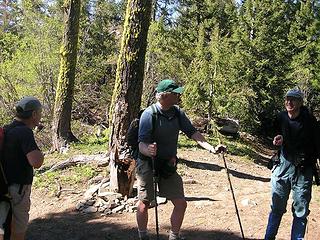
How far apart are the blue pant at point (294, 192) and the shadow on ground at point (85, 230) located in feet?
3.55

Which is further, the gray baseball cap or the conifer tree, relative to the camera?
the conifer tree

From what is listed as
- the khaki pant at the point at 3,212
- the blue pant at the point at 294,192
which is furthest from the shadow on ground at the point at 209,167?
the khaki pant at the point at 3,212

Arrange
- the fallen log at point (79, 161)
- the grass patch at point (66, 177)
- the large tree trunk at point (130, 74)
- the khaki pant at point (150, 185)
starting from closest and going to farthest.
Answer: the khaki pant at point (150, 185), the large tree trunk at point (130, 74), the grass patch at point (66, 177), the fallen log at point (79, 161)

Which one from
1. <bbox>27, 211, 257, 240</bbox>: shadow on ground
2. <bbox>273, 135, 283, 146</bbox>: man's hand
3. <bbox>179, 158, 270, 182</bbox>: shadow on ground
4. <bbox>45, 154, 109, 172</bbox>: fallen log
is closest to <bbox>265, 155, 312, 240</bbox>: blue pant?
<bbox>273, 135, 283, 146</bbox>: man's hand

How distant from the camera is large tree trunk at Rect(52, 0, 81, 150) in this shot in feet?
41.4

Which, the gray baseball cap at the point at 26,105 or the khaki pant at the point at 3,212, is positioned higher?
the gray baseball cap at the point at 26,105

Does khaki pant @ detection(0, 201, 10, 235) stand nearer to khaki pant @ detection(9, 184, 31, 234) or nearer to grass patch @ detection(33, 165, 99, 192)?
khaki pant @ detection(9, 184, 31, 234)

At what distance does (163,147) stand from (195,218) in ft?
7.55

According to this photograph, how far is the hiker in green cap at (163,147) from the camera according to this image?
4.52 meters

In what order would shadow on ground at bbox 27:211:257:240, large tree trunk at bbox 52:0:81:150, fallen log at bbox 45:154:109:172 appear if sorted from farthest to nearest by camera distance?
large tree trunk at bbox 52:0:81:150 → fallen log at bbox 45:154:109:172 → shadow on ground at bbox 27:211:257:240

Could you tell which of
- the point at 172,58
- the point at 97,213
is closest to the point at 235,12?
the point at 172,58

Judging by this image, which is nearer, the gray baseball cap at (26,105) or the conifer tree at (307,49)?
the gray baseball cap at (26,105)

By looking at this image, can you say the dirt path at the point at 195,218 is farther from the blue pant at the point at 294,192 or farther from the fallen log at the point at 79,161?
the fallen log at the point at 79,161

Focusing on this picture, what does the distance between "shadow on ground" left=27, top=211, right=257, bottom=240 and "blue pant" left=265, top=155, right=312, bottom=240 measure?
1.08m
